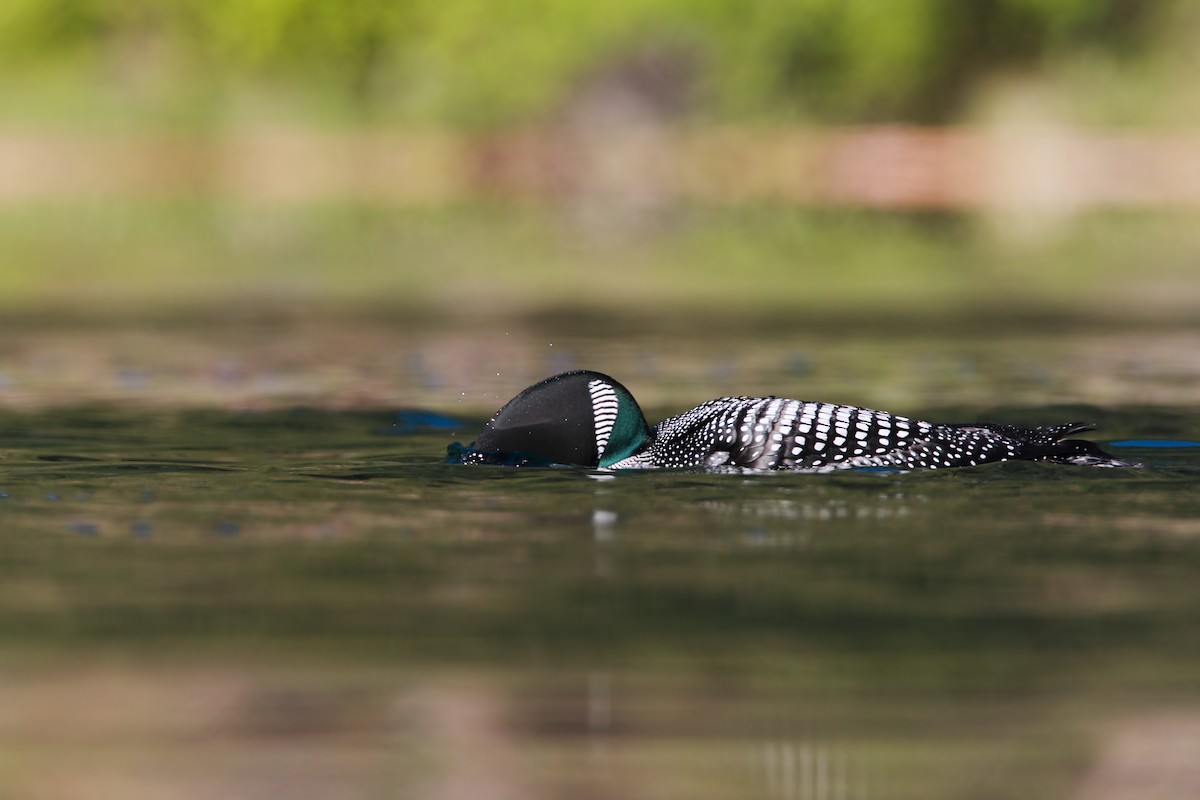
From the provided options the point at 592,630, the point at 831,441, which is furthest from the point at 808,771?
the point at 831,441

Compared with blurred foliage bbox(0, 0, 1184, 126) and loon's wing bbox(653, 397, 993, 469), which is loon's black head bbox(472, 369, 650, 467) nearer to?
loon's wing bbox(653, 397, 993, 469)

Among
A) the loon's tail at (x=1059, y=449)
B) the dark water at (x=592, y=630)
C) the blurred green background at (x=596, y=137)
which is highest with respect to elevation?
the blurred green background at (x=596, y=137)

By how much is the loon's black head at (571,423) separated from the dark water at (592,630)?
0.37ft

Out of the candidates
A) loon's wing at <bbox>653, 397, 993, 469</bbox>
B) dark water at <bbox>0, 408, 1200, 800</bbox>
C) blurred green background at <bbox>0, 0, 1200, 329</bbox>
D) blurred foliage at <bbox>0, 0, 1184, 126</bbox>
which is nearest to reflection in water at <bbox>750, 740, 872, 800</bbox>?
dark water at <bbox>0, 408, 1200, 800</bbox>

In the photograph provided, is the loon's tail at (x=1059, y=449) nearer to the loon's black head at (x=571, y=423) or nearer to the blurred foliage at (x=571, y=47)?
the loon's black head at (x=571, y=423)

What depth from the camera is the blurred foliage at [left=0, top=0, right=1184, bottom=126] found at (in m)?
26.5

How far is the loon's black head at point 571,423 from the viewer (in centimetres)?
641

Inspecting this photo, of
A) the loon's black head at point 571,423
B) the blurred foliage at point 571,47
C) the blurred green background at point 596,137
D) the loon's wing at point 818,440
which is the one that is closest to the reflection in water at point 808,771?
the loon's wing at point 818,440

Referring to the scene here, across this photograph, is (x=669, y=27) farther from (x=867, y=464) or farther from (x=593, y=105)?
(x=867, y=464)

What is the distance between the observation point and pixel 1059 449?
638 cm

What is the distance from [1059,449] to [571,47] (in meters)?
20.8

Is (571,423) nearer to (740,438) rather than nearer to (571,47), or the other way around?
(740,438)

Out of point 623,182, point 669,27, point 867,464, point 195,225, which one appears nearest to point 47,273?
point 195,225

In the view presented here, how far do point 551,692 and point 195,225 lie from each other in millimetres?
21865
